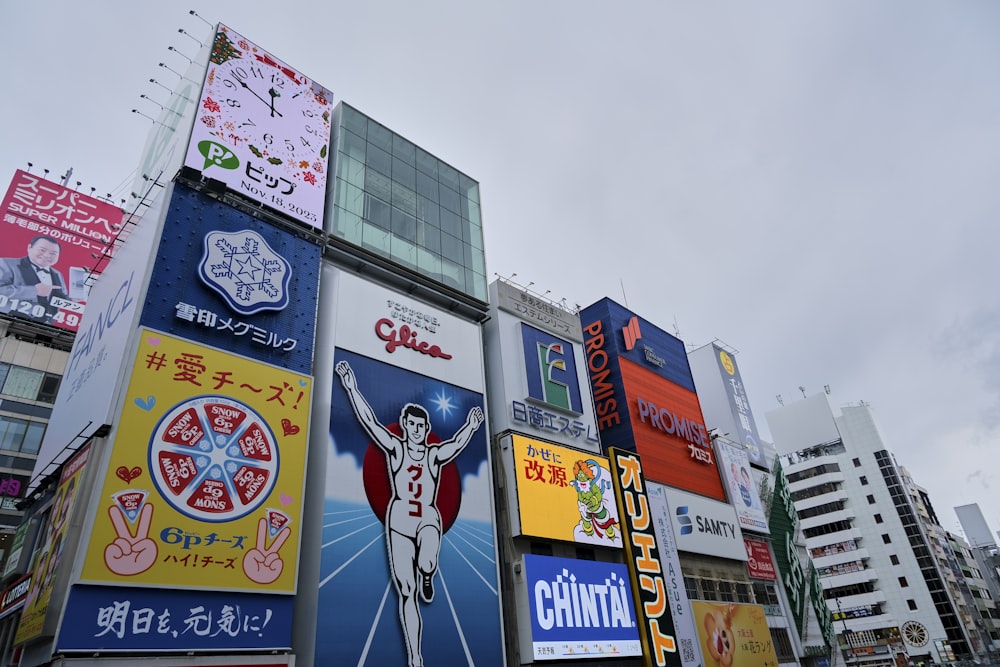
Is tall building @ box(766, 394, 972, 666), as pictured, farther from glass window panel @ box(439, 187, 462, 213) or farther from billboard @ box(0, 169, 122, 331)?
billboard @ box(0, 169, 122, 331)

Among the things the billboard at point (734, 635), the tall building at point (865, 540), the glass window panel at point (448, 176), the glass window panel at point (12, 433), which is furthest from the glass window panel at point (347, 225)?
the tall building at point (865, 540)

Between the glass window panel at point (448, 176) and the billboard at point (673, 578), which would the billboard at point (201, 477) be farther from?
the billboard at point (673, 578)

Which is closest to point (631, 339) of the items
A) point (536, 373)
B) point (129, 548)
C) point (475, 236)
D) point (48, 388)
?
point (536, 373)

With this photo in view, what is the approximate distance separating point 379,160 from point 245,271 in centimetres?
1168

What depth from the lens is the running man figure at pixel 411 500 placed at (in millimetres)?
21406

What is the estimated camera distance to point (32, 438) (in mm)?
39156

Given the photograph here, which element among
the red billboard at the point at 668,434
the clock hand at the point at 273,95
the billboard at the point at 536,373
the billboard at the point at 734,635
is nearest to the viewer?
the clock hand at the point at 273,95

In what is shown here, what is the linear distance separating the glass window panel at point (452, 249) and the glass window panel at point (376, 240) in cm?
361

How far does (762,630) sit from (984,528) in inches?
4150

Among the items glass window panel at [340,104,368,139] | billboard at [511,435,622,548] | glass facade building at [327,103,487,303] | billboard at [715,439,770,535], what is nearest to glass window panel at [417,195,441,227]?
glass facade building at [327,103,487,303]

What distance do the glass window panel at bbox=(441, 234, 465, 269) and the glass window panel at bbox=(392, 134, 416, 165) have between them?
4653 millimetres

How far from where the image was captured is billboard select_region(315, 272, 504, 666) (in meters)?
20.4

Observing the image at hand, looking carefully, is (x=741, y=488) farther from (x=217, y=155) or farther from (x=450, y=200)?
(x=217, y=155)

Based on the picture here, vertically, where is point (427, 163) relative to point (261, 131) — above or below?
above
